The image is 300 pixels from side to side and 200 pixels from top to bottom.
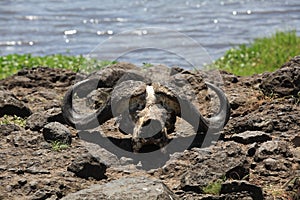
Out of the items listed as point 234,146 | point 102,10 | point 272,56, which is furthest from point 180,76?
point 102,10

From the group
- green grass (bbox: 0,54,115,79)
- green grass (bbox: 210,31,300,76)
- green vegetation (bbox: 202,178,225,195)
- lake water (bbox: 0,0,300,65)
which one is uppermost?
green vegetation (bbox: 202,178,225,195)

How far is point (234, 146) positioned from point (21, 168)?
2.00 meters

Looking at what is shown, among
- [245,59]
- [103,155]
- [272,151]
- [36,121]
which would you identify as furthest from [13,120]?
[245,59]

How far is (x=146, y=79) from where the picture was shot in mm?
9234

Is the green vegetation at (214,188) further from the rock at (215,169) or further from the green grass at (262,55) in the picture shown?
the green grass at (262,55)

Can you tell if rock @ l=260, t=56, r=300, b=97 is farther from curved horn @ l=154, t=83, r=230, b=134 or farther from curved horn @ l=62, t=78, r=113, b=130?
curved horn @ l=62, t=78, r=113, b=130

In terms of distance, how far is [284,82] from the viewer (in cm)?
977

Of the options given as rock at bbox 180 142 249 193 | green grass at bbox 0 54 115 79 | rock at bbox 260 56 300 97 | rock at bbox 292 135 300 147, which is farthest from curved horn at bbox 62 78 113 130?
green grass at bbox 0 54 115 79

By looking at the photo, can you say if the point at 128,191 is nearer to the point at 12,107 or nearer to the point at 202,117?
the point at 202,117

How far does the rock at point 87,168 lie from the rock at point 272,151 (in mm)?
1497

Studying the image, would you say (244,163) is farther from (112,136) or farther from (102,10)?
(102,10)

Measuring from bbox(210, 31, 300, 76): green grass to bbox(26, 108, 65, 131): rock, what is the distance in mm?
6033

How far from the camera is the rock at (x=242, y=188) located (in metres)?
7.23

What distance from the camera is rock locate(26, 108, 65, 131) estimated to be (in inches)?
356
